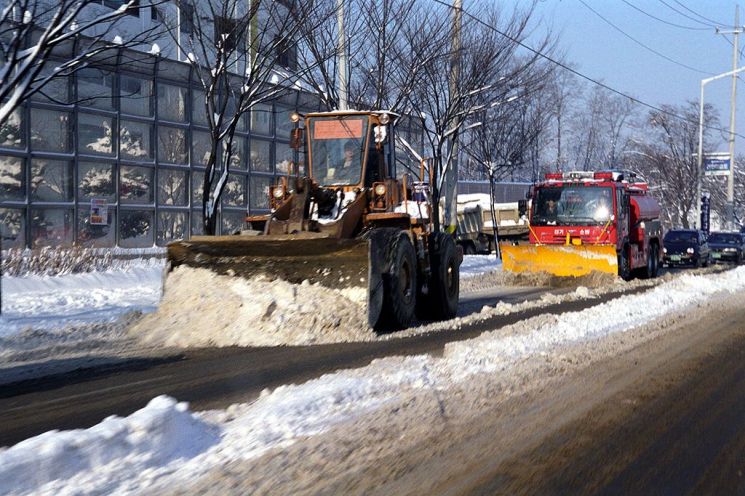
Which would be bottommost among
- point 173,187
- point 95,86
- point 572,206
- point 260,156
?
point 572,206

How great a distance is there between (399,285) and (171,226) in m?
18.2

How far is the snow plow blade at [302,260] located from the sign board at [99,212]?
1517 centimetres

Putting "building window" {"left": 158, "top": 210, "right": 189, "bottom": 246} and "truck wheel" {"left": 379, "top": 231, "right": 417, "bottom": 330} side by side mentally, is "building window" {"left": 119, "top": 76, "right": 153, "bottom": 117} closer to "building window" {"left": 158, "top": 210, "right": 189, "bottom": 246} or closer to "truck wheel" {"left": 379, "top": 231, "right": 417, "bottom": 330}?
"building window" {"left": 158, "top": 210, "right": 189, "bottom": 246}

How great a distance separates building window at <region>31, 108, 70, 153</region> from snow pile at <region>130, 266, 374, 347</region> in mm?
14724

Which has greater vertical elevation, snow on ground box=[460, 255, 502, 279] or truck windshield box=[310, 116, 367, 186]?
truck windshield box=[310, 116, 367, 186]

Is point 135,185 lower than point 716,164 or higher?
lower

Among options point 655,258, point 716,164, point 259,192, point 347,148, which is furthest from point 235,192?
point 716,164

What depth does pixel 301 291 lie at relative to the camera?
11.9 m

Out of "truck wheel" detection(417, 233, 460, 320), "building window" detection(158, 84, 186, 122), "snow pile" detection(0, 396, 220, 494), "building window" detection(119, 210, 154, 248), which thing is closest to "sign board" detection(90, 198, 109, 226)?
"building window" detection(119, 210, 154, 248)

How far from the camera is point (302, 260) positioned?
1232cm

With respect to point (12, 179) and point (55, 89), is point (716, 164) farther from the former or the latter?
point (12, 179)

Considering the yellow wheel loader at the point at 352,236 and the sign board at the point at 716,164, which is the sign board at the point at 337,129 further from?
the sign board at the point at 716,164

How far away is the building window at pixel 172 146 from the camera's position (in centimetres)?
2891

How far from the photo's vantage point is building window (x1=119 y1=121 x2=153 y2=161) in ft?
90.7
